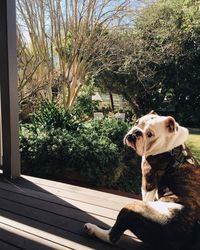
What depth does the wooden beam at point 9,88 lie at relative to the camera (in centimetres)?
241

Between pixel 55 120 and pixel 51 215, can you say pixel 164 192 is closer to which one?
pixel 51 215

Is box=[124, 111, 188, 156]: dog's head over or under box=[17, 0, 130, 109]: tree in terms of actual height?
under

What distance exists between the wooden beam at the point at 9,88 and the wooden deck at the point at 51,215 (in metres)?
0.17

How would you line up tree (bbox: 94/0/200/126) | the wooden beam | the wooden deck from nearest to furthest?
the wooden deck, the wooden beam, tree (bbox: 94/0/200/126)

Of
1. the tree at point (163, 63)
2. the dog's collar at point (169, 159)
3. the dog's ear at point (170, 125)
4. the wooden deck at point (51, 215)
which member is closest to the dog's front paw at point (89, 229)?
the wooden deck at point (51, 215)

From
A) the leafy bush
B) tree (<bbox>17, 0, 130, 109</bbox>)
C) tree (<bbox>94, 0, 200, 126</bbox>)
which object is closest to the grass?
tree (<bbox>94, 0, 200, 126</bbox>)

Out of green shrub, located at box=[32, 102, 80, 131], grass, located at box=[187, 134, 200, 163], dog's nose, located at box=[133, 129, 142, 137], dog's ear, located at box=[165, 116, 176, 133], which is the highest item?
dog's ear, located at box=[165, 116, 176, 133]

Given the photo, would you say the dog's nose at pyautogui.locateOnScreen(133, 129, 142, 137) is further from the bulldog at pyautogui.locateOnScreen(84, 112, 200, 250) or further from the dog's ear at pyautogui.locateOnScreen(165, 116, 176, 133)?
the dog's ear at pyautogui.locateOnScreen(165, 116, 176, 133)

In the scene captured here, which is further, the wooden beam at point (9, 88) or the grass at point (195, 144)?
the grass at point (195, 144)

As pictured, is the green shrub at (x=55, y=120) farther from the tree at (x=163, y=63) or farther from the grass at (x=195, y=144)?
the tree at (x=163, y=63)

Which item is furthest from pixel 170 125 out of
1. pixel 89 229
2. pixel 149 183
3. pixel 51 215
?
pixel 51 215

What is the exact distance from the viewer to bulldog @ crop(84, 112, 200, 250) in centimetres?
129

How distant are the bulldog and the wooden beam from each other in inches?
52.2

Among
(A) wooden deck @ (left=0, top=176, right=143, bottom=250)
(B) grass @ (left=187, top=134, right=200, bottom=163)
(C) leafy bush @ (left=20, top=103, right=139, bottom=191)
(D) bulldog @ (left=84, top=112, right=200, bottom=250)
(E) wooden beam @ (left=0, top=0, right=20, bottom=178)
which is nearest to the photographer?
(D) bulldog @ (left=84, top=112, right=200, bottom=250)
